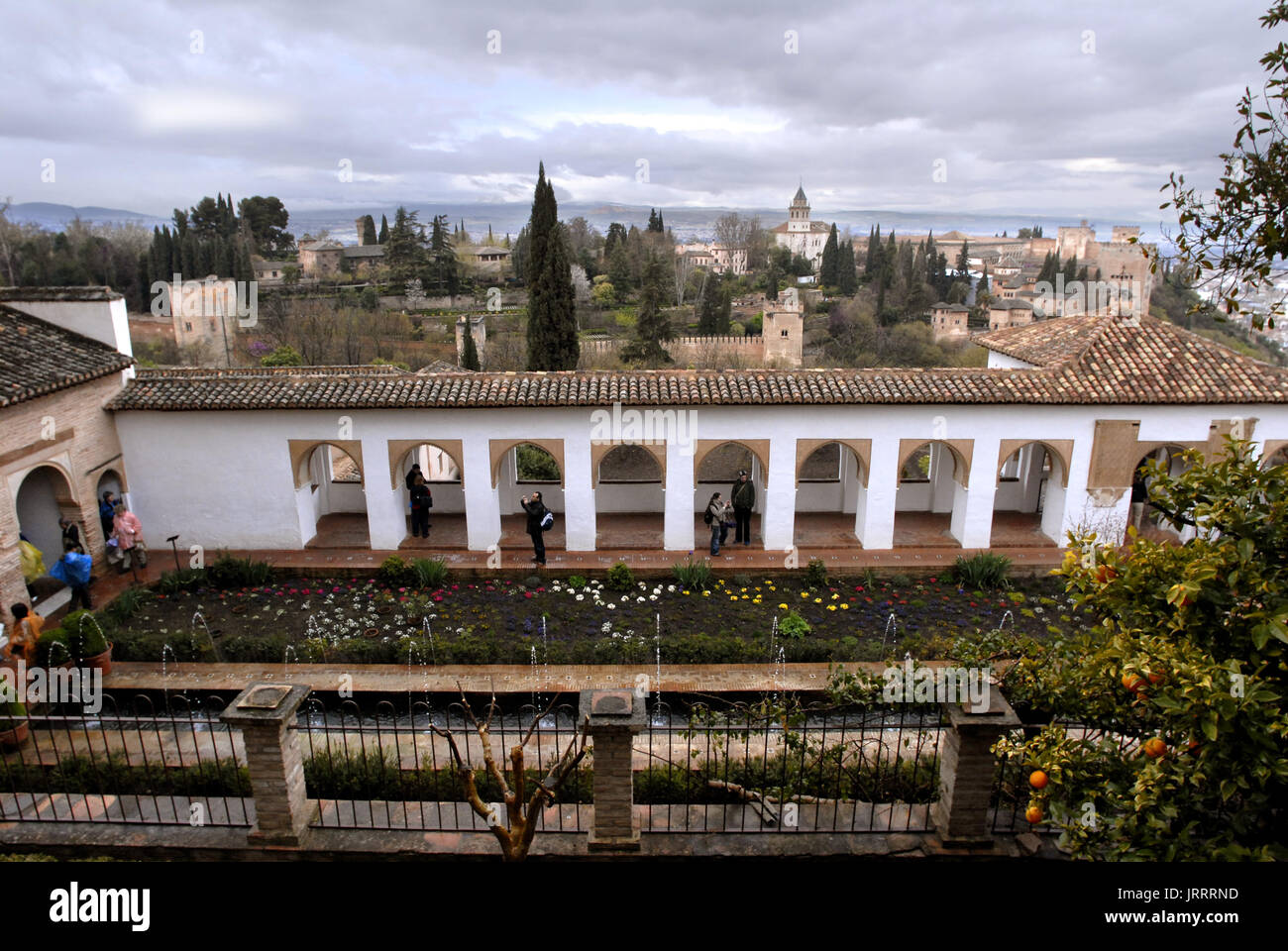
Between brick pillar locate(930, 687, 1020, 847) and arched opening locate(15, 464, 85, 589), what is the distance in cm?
1227

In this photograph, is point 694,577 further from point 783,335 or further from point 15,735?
point 783,335

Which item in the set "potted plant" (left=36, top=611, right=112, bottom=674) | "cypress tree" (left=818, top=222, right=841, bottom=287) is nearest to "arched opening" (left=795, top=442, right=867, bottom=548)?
"potted plant" (left=36, top=611, right=112, bottom=674)

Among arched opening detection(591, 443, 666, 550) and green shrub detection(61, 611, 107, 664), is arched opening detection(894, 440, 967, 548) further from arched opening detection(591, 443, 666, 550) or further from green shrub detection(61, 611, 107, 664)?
green shrub detection(61, 611, 107, 664)

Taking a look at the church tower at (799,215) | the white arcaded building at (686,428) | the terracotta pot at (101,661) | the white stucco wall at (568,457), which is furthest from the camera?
the church tower at (799,215)

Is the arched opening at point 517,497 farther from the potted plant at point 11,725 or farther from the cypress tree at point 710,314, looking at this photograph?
the cypress tree at point 710,314

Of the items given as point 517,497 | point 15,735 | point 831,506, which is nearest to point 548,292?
point 517,497

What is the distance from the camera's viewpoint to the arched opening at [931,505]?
13805 mm

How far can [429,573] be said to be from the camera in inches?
476

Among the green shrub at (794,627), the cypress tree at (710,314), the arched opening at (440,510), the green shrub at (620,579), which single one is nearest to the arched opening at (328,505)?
the arched opening at (440,510)

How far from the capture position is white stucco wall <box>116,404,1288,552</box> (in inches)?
507

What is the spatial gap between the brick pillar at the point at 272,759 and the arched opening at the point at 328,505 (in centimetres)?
787

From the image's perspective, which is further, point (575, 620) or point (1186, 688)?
point (575, 620)

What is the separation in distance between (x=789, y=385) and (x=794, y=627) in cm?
419
